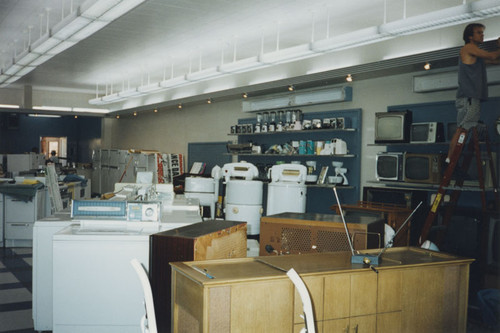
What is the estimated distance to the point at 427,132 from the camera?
602 centimetres

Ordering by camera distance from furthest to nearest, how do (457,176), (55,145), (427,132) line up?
(55,145) → (427,132) → (457,176)

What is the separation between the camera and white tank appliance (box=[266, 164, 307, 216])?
678 cm

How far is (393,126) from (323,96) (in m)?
1.88

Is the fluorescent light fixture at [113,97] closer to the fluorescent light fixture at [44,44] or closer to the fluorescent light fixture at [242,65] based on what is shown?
the fluorescent light fixture at [44,44]

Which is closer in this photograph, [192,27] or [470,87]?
[470,87]

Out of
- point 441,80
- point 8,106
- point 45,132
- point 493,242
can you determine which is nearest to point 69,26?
point 441,80

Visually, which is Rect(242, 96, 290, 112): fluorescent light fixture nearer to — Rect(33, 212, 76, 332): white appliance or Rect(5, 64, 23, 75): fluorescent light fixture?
Rect(5, 64, 23, 75): fluorescent light fixture

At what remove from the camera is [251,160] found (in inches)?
383

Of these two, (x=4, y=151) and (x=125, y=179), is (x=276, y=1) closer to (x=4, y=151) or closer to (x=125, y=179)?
(x=125, y=179)

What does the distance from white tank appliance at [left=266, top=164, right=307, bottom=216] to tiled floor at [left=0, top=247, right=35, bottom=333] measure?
132 inches

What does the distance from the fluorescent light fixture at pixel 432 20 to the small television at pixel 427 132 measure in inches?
60.0

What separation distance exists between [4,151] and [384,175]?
1638 cm

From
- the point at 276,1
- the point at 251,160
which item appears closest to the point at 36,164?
the point at 251,160

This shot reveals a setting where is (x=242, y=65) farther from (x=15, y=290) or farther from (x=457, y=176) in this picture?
(x=15, y=290)
